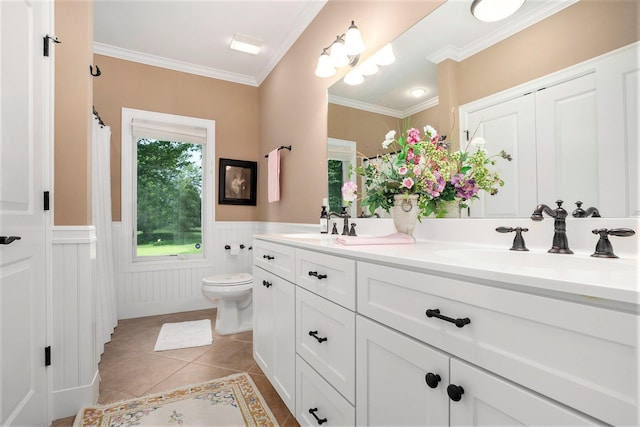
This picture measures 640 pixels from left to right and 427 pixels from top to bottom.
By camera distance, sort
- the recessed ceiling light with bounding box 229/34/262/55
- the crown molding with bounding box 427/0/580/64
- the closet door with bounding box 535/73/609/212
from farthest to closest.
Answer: the recessed ceiling light with bounding box 229/34/262/55 → the crown molding with bounding box 427/0/580/64 → the closet door with bounding box 535/73/609/212

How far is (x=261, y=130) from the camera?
3.69 m

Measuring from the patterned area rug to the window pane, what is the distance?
192 cm

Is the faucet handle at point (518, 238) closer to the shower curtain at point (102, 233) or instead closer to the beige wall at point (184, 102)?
the shower curtain at point (102, 233)

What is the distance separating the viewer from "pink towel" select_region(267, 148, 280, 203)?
3027 millimetres

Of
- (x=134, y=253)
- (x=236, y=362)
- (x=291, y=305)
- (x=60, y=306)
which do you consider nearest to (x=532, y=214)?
(x=291, y=305)

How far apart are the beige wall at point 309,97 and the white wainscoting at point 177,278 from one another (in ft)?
0.95

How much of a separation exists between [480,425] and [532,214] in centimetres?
71

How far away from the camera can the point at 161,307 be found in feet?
10.7

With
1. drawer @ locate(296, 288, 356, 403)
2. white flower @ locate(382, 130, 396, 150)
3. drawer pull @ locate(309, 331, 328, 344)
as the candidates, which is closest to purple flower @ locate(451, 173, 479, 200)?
white flower @ locate(382, 130, 396, 150)

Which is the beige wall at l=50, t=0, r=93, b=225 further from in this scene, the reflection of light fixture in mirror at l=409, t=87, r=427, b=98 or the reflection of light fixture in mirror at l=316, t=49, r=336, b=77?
the reflection of light fixture in mirror at l=409, t=87, r=427, b=98

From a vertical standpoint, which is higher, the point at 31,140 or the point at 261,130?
the point at 261,130

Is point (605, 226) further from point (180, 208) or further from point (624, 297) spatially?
point (180, 208)

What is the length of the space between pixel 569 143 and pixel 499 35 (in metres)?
0.52

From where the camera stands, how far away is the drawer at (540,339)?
0.45 meters
